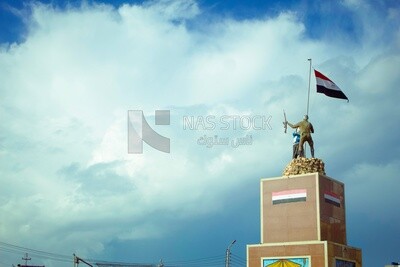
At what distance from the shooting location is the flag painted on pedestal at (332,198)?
40625mm

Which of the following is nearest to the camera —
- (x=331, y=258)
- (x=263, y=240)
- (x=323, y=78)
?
(x=331, y=258)

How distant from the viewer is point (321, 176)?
132 feet

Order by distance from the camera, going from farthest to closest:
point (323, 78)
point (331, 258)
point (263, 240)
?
point (323, 78) < point (263, 240) < point (331, 258)

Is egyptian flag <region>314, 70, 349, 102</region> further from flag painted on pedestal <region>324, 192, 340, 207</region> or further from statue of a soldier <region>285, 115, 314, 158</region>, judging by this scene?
flag painted on pedestal <region>324, 192, 340, 207</region>

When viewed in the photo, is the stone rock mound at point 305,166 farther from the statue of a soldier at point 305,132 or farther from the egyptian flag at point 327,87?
the egyptian flag at point 327,87

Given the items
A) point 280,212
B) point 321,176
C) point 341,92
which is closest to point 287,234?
point 280,212

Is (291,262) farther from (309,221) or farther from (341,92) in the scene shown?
(341,92)

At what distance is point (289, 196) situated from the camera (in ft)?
134

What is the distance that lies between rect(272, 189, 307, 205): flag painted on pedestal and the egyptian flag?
767 cm

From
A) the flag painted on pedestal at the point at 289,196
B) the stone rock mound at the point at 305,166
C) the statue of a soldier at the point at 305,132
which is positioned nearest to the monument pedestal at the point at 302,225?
the flag painted on pedestal at the point at 289,196

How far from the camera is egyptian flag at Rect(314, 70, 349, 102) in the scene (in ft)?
144

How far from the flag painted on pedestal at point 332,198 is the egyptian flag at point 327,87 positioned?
7.15m

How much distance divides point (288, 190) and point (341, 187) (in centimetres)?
447

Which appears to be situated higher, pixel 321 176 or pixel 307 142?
pixel 307 142
